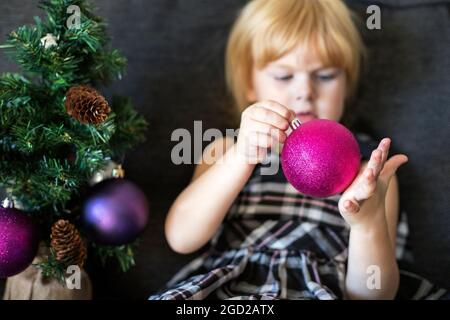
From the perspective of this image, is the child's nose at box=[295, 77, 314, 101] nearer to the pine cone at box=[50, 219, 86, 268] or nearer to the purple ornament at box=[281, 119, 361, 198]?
the purple ornament at box=[281, 119, 361, 198]

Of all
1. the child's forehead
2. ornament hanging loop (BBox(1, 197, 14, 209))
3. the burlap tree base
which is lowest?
the burlap tree base

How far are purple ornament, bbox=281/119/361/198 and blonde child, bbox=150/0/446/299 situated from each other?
0.27 feet

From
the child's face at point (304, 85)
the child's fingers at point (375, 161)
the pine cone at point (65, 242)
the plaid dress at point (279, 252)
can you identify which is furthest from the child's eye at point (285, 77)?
the pine cone at point (65, 242)

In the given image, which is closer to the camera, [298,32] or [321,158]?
[321,158]

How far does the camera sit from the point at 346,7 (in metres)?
0.91

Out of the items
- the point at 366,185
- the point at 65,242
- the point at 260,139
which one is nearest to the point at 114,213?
the point at 65,242

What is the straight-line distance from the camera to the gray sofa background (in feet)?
3.02

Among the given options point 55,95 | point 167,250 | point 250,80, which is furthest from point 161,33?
point 167,250

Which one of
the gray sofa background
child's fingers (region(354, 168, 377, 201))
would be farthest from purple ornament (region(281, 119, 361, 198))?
the gray sofa background

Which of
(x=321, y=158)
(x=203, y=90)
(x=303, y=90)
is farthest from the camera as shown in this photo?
(x=203, y=90)

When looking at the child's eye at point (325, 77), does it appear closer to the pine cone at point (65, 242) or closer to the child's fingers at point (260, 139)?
the child's fingers at point (260, 139)

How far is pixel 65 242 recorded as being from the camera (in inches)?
28.5

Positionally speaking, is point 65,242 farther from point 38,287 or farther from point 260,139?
point 260,139

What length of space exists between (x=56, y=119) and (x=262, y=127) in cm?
29
